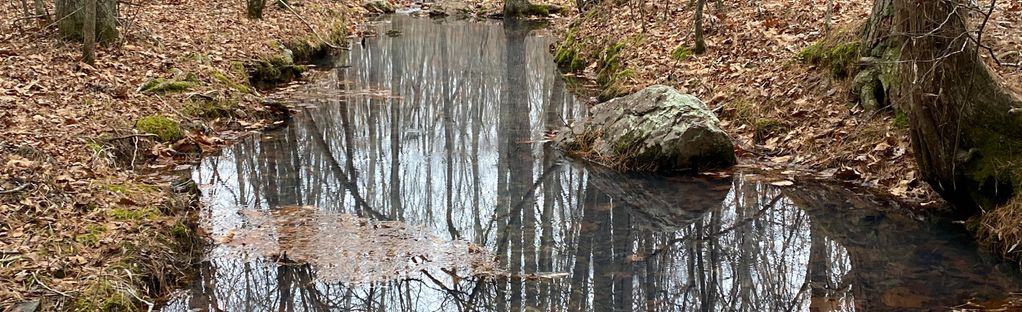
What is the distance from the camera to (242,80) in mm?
14492

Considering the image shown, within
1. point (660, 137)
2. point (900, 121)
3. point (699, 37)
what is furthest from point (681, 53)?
point (900, 121)

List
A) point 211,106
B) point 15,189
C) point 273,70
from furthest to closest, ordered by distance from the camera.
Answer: point 273,70 < point 211,106 < point 15,189

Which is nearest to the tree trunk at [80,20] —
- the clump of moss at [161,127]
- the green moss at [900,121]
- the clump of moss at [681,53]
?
the clump of moss at [161,127]

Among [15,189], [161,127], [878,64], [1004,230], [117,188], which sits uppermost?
[878,64]

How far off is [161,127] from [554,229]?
520 centimetres

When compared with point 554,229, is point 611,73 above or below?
above

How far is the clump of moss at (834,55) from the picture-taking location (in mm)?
11086

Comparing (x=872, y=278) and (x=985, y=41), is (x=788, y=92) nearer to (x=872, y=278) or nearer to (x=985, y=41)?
(x=985, y=41)

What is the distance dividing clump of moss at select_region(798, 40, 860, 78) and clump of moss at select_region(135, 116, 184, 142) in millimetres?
8004

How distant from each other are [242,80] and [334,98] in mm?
1525

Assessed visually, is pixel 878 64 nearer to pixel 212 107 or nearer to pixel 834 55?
pixel 834 55

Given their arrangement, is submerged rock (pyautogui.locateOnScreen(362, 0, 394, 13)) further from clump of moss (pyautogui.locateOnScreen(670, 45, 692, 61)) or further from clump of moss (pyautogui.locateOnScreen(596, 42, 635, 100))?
clump of moss (pyautogui.locateOnScreen(670, 45, 692, 61))

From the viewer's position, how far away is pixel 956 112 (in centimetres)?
743

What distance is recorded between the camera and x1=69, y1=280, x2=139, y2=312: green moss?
566cm
